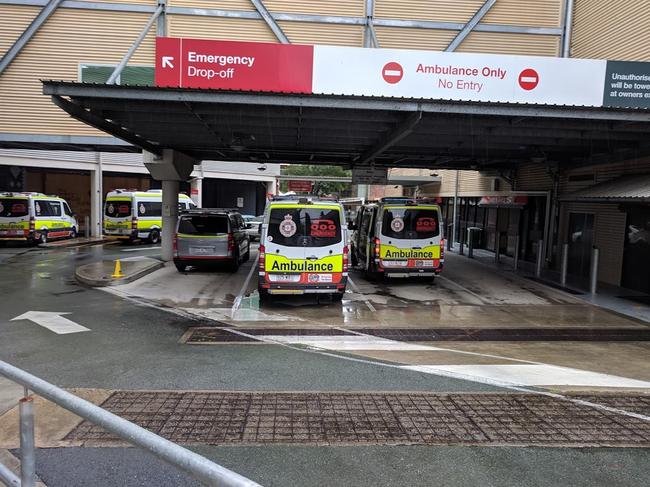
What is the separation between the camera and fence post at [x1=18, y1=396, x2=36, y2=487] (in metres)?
2.82

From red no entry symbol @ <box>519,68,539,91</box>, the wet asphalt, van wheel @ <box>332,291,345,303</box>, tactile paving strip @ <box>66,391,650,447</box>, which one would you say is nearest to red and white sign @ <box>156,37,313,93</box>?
red no entry symbol @ <box>519,68,539,91</box>

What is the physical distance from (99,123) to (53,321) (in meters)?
5.74

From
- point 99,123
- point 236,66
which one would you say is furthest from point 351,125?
point 99,123

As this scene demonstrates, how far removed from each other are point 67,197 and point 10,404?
107 ft

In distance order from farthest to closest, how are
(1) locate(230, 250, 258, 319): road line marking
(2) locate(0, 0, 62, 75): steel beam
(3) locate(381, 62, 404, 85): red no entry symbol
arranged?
1. (2) locate(0, 0, 62, 75): steel beam
2. (1) locate(230, 250, 258, 319): road line marking
3. (3) locate(381, 62, 404, 85): red no entry symbol

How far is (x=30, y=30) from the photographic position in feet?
50.5

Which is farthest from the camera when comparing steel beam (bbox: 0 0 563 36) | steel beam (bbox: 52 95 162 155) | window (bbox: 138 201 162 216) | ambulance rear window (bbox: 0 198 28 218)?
window (bbox: 138 201 162 216)

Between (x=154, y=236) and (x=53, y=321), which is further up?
(x=154, y=236)

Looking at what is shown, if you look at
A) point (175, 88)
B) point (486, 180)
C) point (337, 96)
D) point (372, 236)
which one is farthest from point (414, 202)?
point (486, 180)

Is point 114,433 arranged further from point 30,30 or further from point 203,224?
point 30,30

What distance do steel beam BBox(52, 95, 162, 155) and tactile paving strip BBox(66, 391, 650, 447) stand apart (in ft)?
24.8

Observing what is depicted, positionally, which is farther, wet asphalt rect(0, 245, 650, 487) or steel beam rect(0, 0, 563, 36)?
steel beam rect(0, 0, 563, 36)

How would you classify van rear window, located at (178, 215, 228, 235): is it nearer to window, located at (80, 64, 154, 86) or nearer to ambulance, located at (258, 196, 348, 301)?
window, located at (80, 64, 154, 86)

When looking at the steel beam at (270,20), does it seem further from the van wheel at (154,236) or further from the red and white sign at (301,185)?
the red and white sign at (301,185)
